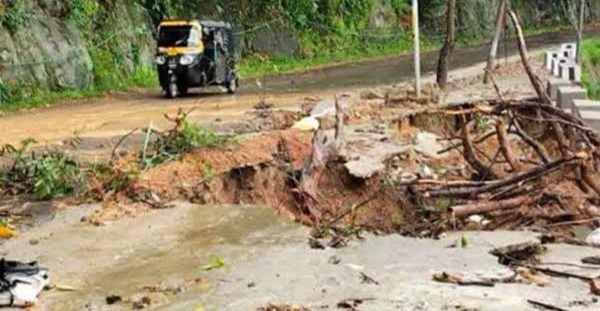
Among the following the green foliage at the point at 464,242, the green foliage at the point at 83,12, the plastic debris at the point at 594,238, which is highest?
the green foliage at the point at 83,12

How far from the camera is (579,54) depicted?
1123 inches

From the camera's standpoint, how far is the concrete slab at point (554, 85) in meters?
20.5

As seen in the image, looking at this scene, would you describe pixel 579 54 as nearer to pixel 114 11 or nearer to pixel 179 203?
pixel 114 11

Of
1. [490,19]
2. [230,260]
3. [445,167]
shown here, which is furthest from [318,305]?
[490,19]

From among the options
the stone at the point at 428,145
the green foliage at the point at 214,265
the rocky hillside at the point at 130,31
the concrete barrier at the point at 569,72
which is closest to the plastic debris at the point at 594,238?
the green foliage at the point at 214,265

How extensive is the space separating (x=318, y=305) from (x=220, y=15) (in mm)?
→ 30016

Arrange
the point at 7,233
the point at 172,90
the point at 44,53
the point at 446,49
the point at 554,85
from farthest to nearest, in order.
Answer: the point at 44,53 < the point at 172,90 < the point at 446,49 < the point at 554,85 < the point at 7,233

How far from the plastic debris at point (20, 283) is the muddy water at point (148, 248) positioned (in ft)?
0.42

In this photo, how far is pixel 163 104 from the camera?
23.9 m

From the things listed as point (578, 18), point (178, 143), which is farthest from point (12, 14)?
point (578, 18)

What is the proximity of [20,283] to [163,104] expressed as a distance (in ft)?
49.7

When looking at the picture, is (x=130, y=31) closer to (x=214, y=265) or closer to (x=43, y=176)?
(x=43, y=176)

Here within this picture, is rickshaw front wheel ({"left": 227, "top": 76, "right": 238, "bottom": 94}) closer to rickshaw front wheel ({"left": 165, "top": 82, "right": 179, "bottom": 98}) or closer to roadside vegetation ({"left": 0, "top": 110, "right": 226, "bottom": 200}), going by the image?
rickshaw front wheel ({"left": 165, "top": 82, "right": 179, "bottom": 98})

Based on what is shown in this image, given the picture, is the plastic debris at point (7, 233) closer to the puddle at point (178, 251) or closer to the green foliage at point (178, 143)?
the puddle at point (178, 251)
